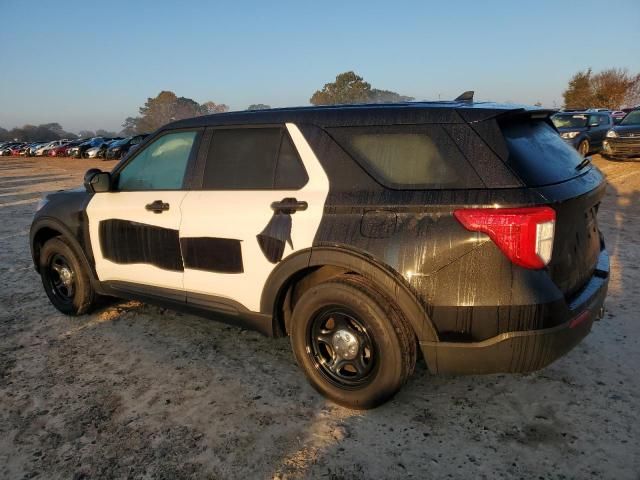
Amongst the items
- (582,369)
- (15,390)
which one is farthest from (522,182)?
(15,390)

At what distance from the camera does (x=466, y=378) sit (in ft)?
10.4

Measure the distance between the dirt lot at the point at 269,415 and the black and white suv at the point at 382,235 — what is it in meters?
0.35

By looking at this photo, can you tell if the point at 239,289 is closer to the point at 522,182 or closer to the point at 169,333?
the point at 169,333

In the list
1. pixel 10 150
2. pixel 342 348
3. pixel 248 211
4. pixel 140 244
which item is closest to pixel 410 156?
pixel 248 211

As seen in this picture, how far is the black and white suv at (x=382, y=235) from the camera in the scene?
2.31 metres

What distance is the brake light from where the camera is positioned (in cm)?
224

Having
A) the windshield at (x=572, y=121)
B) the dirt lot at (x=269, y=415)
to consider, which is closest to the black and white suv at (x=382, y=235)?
the dirt lot at (x=269, y=415)

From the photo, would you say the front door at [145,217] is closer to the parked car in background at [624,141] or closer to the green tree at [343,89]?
the parked car in background at [624,141]

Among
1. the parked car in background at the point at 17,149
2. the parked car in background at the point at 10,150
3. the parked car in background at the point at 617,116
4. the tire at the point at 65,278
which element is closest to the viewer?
the tire at the point at 65,278

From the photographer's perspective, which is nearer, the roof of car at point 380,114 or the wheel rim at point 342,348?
the roof of car at point 380,114

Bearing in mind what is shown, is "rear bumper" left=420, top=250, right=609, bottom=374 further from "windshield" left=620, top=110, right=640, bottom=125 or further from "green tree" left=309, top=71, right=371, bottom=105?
"green tree" left=309, top=71, right=371, bottom=105

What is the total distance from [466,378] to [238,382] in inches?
60.1

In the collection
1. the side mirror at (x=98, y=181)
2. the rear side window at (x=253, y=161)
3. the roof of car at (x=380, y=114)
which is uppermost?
the roof of car at (x=380, y=114)

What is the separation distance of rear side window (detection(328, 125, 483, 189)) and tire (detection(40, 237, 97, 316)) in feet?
9.13
